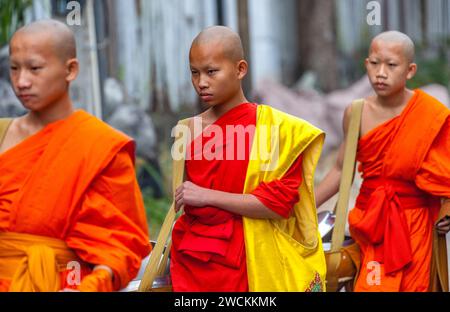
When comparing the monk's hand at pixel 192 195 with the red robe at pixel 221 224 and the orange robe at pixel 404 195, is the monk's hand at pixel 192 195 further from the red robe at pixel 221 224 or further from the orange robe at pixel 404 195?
the orange robe at pixel 404 195

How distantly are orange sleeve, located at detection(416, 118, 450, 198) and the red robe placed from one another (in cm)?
109

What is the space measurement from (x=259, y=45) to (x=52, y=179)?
15.3 ft

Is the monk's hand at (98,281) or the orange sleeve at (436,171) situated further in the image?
the orange sleeve at (436,171)

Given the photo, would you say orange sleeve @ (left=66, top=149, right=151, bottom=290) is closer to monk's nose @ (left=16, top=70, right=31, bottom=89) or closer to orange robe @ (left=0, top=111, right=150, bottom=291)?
orange robe @ (left=0, top=111, right=150, bottom=291)

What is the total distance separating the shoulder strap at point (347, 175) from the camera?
5902mm

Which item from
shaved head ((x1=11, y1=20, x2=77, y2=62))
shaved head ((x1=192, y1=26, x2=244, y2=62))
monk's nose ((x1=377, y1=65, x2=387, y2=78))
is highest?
shaved head ((x1=11, y1=20, x2=77, y2=62))

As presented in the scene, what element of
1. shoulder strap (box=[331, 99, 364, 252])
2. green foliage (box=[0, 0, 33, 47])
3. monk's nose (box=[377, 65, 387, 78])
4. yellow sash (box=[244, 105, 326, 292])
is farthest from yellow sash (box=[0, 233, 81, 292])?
green foliage (box=[0, 0, 33, 47])

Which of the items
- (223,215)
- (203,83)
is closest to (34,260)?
(223,215)

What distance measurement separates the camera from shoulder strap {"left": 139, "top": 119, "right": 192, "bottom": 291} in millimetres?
4910

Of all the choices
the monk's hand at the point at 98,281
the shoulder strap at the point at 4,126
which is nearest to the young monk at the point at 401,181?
the monk's hand at the point at 98,281

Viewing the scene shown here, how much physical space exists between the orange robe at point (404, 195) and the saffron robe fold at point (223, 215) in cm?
105

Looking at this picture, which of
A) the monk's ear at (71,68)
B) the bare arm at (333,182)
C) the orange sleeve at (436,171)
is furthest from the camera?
the bare arm at (333,182)

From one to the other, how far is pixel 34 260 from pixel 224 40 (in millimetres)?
1229

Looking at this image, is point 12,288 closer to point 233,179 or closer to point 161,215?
point 233,179
